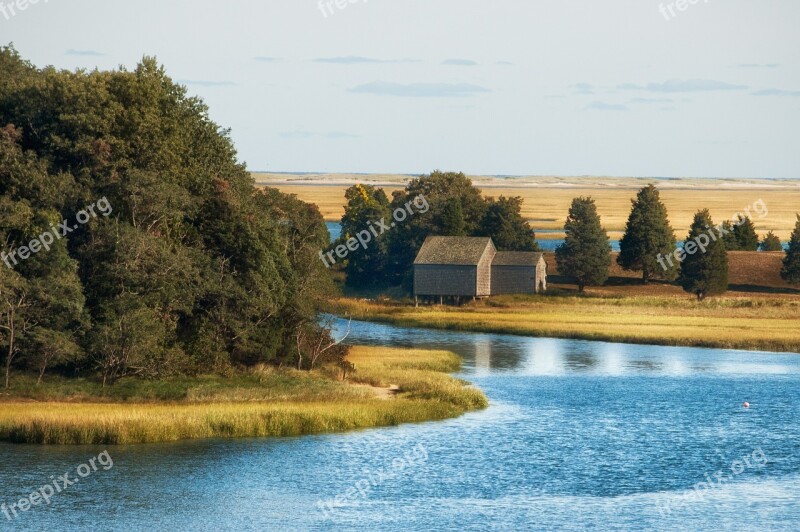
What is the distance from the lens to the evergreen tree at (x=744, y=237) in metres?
157


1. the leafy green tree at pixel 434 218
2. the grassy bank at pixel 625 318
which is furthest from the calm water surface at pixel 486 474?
the leafy green tree at pixel 434 218

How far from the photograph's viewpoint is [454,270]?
12212 centimetres

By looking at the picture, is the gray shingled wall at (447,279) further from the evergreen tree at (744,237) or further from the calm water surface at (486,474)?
the calm water surface at (486,474)

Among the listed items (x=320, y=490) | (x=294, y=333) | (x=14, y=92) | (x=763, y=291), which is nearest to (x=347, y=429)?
(x=320, y=490)

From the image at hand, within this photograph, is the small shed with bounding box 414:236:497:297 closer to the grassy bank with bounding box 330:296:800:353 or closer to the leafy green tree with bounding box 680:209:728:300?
the grassy bank with bounding box 330:296:800:353

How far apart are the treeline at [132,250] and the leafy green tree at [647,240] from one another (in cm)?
7318

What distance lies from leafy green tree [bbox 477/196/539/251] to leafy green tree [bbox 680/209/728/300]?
19.8m

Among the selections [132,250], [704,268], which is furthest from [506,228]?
→ [132,250]

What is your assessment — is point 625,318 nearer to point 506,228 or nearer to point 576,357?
point 576,357

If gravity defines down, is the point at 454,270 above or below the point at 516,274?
above

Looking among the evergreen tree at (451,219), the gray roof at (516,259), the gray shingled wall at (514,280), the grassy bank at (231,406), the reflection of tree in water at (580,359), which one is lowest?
the reflection of tree in water at (580,359)

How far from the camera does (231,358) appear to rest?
211 feet

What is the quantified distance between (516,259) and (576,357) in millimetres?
44874

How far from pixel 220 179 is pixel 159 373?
13.1 m
